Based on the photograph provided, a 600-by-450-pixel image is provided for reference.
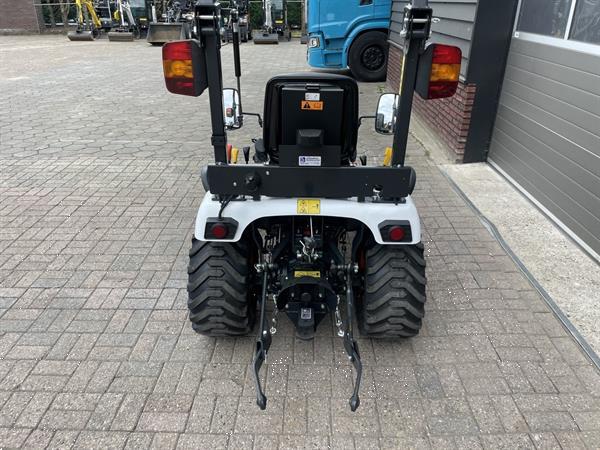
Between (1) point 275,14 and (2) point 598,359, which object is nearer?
(2) point 598,359

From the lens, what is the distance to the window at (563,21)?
4.00 metres

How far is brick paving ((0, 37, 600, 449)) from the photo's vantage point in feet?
7.84

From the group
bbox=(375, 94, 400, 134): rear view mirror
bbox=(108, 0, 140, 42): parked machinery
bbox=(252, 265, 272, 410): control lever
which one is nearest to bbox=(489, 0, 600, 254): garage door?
bbox=(375, 94, 400, 134): rear view mirror

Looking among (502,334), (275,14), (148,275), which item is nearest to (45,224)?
(148,275)

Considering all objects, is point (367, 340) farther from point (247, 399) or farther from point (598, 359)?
point (598, 359)

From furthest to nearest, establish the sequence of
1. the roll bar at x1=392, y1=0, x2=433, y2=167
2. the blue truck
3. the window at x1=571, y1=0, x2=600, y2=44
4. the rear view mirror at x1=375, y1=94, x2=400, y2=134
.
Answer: the blue truck < the window at x1=571, y1=0, x2=600, y2=44 < the rear view mirror at x1=375, y1=94, x2=400, y2=134 < the roll bar at x1=392, y1=0, x2=433, y2=167

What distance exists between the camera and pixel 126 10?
20.7 metres

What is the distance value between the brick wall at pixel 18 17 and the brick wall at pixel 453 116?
79.3 ft

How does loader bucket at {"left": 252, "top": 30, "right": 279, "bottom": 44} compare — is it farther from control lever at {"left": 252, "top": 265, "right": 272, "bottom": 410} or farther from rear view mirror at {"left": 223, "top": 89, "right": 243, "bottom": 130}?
control lever at {"left": 252, "top": 265, "right": 272, "bottom": 410}

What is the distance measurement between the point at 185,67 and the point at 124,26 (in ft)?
69.6

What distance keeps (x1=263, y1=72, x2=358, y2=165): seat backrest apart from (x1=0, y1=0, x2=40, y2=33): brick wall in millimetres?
26994

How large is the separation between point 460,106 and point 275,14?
16765mm

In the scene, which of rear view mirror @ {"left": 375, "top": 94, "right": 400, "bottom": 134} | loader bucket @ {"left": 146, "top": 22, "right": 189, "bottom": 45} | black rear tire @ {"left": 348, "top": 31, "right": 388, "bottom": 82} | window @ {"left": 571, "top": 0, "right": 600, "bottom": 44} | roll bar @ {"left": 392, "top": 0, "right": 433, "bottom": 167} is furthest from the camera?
loader bucket @ {"left": 146, "top": 22, "right": 189, "bottom": 45}

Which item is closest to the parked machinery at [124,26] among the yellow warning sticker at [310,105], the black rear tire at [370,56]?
the black rear tire at [370,56]
